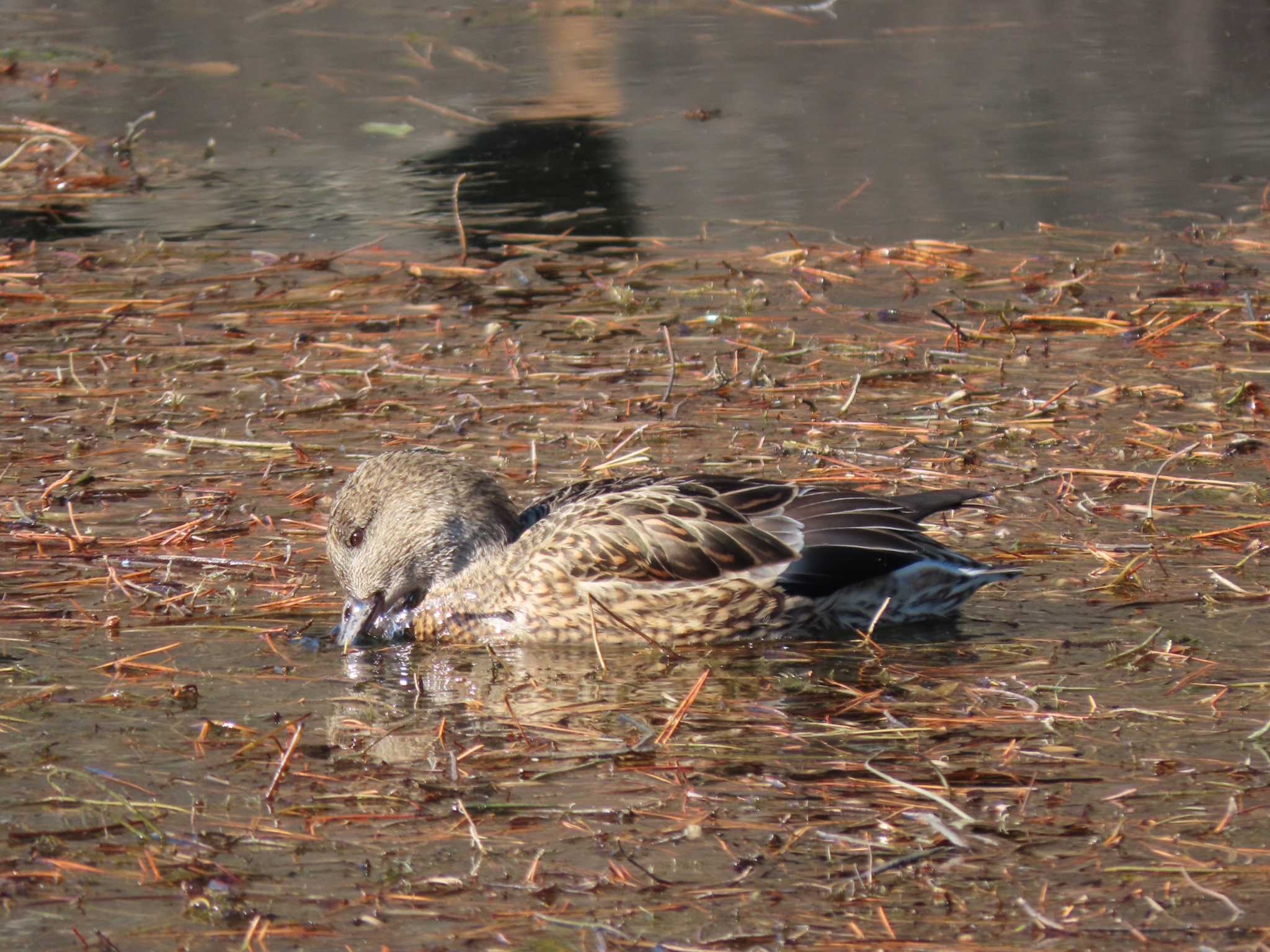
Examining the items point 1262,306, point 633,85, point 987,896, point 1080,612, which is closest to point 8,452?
point 1080,612

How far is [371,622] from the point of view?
18.4ft

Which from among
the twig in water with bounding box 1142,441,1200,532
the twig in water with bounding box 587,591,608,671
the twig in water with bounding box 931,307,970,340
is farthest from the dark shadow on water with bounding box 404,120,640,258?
the twig in water with bounding box 587,591,608,671

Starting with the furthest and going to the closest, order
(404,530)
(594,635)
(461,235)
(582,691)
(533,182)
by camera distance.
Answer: (533,182), (461,235), (404,530), (594,635), (582,691)

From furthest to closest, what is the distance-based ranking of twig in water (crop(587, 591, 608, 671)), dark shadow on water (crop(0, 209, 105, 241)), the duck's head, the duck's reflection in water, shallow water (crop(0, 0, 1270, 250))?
shallow water (crop(0, 0, 1270, 250)), dark shadow on water (crop(0, 209, 105, 241)), the duck's head, twig in water (crop(587, 591, 608, 671)), the duck's reflection in water

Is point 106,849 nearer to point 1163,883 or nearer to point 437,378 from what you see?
point 1163,883

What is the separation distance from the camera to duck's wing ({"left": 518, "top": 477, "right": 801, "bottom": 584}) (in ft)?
18.0

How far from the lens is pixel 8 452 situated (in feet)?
23.7

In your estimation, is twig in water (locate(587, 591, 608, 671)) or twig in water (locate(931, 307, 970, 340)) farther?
twig in water (locate(931, 307, 970, 340))

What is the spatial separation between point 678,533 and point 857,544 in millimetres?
539

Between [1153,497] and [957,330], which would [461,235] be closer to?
[957,330]

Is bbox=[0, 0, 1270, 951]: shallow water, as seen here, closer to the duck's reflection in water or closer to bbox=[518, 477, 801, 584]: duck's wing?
the duck's reflection in water

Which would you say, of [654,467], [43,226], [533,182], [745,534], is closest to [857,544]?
[745,534]

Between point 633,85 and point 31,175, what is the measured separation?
477 centimetres

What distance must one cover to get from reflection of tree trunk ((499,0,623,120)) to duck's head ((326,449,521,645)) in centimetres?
810
